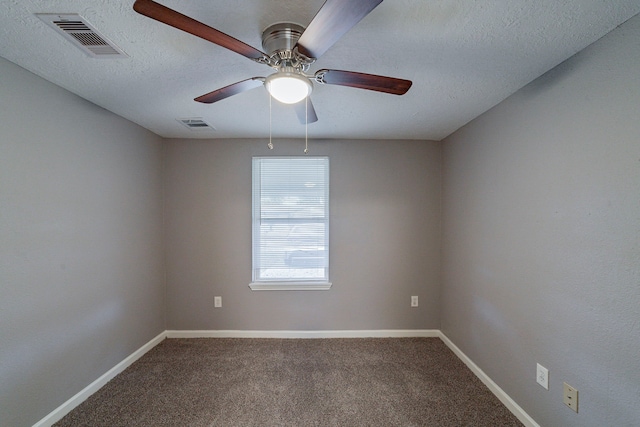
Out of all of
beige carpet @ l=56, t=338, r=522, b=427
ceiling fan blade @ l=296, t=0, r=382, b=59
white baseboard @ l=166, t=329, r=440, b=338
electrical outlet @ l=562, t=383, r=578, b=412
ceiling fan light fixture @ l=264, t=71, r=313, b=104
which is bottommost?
beige carpet @ l=56, t=338, r=522, b=427

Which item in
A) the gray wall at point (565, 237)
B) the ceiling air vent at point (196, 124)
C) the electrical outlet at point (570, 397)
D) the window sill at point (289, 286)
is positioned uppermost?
the ceiling air vent at point (196, 124)

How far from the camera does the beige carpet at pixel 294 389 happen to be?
1807 millimetres

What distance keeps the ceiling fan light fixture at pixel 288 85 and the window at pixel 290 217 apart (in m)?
1.73

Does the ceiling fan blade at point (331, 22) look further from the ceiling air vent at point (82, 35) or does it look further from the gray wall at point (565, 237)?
the gray wall at point (565, 237)

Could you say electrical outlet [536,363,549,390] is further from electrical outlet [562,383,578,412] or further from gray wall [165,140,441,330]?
gray wall [165,140,441,330]

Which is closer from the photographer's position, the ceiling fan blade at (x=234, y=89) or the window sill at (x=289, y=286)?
the ceiling fan blade at (x=234, y=89)

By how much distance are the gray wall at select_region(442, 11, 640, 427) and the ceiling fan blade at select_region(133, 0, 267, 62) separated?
1703 millimetres

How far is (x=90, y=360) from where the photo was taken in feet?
6.71

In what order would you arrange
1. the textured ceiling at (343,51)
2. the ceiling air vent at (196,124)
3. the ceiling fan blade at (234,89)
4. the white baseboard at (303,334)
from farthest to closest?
the white baseboard at (303,334), the ceiling air vent at (196,124), the ceiling fan blade at (234,89), the textured ceiling at (343,51)

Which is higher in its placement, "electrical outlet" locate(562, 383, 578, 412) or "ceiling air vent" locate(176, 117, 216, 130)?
"ceiling air vent" locate(176, 117, 216, 130)

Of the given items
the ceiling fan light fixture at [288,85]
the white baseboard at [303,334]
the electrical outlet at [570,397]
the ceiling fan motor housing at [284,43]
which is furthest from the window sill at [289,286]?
the ceiling fan motor housing at [284,43]

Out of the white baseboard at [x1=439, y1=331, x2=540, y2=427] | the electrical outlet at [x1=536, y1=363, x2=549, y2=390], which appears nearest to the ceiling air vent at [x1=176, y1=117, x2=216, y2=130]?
the electrical outlet at [x1=536, y1=363, x2=549, y2=390]

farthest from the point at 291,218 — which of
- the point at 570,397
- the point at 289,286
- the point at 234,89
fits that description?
the point at 570,397

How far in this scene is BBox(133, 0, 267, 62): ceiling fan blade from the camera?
845mm
